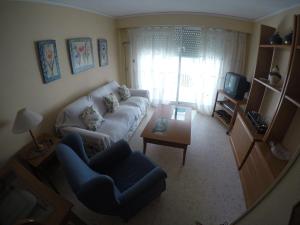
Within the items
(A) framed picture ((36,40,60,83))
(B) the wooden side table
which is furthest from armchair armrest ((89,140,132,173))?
(A) framed picture ((36,40,60,83))

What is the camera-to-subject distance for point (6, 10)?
1774mm

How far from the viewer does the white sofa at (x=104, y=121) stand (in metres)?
2.24

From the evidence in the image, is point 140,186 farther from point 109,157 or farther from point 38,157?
point 38,157

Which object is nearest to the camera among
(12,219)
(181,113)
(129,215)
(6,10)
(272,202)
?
(272,202)

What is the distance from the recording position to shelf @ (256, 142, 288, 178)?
1694 mm

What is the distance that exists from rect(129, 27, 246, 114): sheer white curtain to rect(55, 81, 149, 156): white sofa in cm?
98

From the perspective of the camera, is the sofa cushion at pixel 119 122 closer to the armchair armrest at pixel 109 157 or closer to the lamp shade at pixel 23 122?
the armchair armrest at pixel 109 157

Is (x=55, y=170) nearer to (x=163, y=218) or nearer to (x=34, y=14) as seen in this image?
(x=163, y=218)

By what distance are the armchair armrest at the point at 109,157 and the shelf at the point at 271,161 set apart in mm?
1583

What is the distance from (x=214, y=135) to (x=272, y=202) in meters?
3.02

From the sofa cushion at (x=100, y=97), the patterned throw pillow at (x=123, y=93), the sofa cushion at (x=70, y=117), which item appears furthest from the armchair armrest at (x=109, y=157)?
the patterned throw pillow at (x=123, y=93)

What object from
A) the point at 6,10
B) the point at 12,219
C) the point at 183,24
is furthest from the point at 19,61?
the point at 183,24

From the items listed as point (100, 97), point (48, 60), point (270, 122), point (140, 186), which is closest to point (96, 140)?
point (140, 186)

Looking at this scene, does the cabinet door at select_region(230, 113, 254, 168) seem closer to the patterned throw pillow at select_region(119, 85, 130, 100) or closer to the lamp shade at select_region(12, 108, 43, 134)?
the patterned throw pillow at select_region(119, 85, 130, 100)
